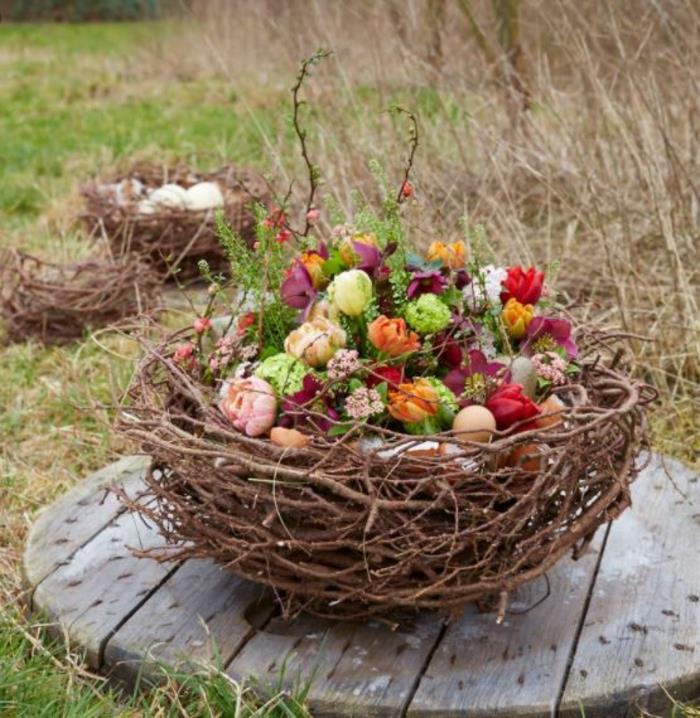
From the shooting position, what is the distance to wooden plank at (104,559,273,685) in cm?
176

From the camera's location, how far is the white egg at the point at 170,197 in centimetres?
423

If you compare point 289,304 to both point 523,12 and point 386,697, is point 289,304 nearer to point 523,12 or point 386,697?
point 386,697

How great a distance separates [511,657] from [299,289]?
0.65 metres

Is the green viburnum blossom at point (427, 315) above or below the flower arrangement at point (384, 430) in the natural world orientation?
above

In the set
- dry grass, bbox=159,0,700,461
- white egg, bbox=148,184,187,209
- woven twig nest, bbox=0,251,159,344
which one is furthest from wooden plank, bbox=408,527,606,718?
white egg, bbox=148,184,187,209

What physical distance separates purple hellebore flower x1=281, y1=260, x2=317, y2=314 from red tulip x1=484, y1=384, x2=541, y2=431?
0.35 m

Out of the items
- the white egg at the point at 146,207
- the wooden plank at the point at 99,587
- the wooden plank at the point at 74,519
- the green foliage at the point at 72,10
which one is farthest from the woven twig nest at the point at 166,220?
the green foliage at the point at 72,10

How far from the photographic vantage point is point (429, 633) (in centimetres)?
179

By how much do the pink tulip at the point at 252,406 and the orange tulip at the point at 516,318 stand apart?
389mm

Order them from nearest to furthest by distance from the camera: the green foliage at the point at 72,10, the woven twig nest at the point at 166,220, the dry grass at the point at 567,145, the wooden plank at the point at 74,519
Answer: the wooden plank at the point at 74,519 < the dry grass at the point at 567,145 < the woven twig nest at the point at 166,220 < the green foliage at the point at 72,10

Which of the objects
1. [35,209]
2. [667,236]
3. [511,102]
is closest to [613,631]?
[667,236]

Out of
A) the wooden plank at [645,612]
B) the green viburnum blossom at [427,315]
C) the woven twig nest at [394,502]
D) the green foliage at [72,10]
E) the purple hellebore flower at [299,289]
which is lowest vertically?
the green foliage at [72,10]

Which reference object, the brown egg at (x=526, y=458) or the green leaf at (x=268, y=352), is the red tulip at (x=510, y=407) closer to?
the brown egg at (x=526, y=458)

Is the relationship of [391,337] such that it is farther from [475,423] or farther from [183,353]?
[183,353]
